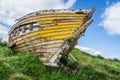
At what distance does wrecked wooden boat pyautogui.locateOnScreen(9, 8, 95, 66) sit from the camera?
19.3 meters

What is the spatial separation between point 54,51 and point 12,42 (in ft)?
21.7

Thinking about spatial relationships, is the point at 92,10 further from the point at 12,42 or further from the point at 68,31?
the point at 12,42

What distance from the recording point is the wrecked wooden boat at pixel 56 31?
63.2 feet

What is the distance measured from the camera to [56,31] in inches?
767

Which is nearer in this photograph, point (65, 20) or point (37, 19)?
point (65, 20)

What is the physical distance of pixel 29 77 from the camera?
55.2 feet

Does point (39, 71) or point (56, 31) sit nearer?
point (39, 71)

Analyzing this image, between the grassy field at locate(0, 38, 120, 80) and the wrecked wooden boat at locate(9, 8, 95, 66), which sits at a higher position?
the wrecked wooden boat at locate(9, 8, 95, 66)

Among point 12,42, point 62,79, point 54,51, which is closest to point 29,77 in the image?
point 62,79

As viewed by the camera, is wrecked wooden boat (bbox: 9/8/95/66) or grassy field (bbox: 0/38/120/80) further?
wrecked wooden boat (bbox: 9/8/95/66)

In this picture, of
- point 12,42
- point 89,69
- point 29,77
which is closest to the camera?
point 29,77

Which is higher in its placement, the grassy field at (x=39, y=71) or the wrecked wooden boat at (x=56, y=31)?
the wrecked wooden boat at (x=56, y=31)

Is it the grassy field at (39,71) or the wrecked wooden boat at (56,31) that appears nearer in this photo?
the grassy field at (39,71)

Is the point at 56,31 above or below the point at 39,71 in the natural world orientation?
above
